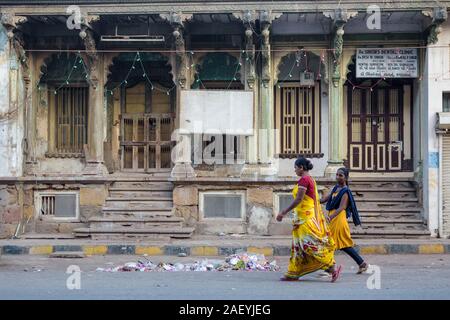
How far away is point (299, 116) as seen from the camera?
1923cm

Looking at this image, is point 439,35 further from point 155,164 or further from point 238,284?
point 238,284

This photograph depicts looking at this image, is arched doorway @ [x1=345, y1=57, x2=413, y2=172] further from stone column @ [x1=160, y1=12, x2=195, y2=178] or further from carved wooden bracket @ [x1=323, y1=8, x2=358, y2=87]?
stone column @ [x1=160, y1=12, x2=195, y2=178]

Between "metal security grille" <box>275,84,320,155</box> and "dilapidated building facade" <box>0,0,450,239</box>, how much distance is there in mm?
35

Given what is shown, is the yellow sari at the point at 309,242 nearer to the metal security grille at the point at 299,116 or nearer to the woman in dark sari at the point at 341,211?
the woman in dark sari at the point at 341,211

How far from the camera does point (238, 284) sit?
10773 millimetres

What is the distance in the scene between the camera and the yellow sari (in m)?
10.6

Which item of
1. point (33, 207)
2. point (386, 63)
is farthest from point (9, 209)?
point (386, 63)

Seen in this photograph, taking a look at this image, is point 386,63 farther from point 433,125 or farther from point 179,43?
point 179,43

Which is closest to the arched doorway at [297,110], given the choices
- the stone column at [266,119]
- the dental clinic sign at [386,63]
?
the stone column at [266,119]

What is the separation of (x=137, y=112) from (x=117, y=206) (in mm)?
2756

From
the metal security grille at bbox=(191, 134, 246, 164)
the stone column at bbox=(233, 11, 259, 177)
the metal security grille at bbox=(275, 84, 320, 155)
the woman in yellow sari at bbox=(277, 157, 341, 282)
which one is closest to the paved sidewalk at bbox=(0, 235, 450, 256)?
the stone column at bbox=(233, 11, 259, 177)

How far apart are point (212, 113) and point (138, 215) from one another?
2899 millimetres

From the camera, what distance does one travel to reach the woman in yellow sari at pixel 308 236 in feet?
35.0

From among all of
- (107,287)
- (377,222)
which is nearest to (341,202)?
(107,287)
